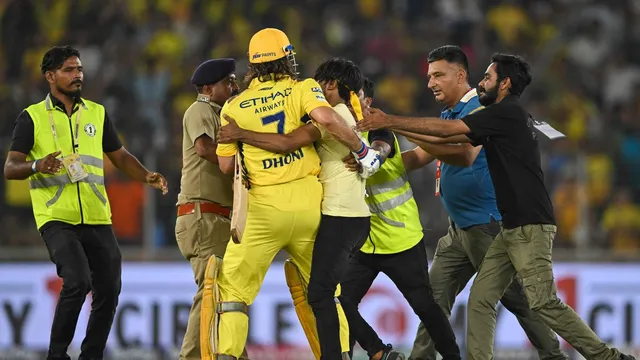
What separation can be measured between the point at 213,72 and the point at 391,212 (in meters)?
1.75

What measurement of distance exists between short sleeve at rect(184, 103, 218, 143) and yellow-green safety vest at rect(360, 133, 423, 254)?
128 cm

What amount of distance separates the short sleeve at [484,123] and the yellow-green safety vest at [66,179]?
9.77ft

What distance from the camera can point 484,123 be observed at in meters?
8.00

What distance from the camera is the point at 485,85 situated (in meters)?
8.32

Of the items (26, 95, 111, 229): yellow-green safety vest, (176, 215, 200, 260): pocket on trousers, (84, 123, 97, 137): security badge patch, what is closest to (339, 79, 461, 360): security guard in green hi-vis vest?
(176, 215, 200, 260): pocket on trousers

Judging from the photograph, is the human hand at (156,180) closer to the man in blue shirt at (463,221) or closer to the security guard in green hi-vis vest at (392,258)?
the security guard in green hi-vis vest at (392,258)

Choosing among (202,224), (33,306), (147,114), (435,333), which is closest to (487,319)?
(435,333)

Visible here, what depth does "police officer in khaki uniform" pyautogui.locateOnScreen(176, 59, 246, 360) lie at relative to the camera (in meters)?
8.69

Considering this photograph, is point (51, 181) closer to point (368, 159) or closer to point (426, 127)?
point (368, 159)

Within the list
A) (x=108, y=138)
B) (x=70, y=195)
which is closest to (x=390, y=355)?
(x=70, y=195)

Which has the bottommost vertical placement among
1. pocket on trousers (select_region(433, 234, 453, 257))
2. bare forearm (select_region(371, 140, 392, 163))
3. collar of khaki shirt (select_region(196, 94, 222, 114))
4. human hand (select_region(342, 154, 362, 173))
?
pocket on trousers (select_region(433, 234, 453, 257))

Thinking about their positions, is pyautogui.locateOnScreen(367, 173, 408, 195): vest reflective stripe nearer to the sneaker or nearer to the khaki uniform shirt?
the khaki uniform shirt

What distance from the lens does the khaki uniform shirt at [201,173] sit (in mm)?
8688

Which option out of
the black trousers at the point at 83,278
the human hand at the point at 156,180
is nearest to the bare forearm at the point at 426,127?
the human hand at the point at 156,180
